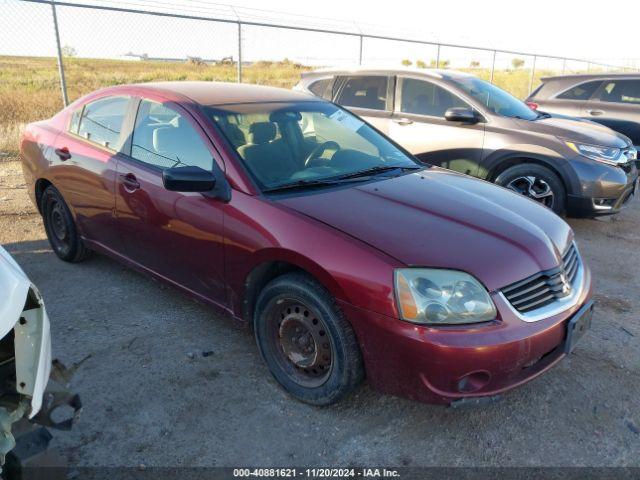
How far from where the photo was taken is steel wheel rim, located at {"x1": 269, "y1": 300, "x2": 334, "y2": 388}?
2629mm

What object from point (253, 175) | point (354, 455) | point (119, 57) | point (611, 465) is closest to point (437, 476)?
point (354, 455)

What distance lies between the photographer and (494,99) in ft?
20.6

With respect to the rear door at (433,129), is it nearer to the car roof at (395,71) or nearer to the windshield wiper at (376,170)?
the car roof at (395,71)

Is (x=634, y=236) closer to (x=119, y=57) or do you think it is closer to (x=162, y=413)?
(x=162, y=413)

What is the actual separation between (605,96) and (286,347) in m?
8.19

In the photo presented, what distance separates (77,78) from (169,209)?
1795cm

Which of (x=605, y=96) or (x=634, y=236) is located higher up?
(x=605, y=96)

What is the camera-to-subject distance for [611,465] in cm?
243

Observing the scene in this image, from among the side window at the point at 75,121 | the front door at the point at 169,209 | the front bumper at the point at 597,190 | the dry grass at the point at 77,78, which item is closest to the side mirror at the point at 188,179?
the front door at the point at 169,209

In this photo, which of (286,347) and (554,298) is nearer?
(554,298)

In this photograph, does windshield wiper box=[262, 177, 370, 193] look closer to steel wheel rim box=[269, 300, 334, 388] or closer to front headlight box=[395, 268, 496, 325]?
steel wheel rim box=[269, 300, 334, 388]

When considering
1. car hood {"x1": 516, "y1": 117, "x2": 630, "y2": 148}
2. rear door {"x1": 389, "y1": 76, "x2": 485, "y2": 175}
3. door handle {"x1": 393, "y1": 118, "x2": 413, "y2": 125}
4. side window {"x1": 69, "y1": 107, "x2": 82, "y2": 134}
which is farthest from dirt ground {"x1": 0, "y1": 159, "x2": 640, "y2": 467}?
door handle {"x1": 393, "y1": 118, "x2": 413, "y2": 125}

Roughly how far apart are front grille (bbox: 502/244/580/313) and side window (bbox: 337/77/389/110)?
4.43 metres

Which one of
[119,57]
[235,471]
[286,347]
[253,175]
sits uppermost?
[119,57]
